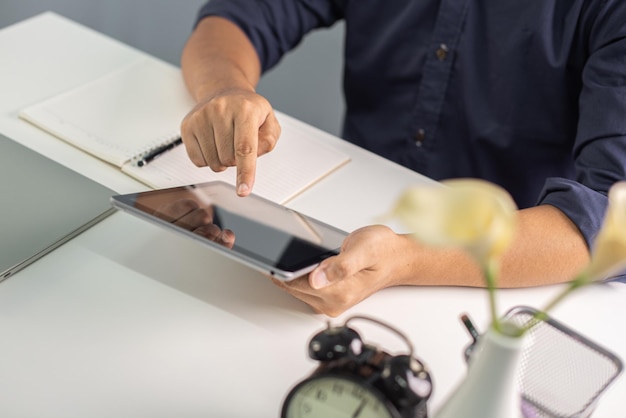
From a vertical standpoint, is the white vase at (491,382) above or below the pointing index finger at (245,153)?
above

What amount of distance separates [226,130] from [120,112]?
0.24 meters

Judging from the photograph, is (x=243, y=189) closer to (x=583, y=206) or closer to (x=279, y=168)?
(x=279, y=168)

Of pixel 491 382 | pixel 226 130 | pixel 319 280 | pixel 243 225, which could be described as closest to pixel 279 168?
pixel 226 130

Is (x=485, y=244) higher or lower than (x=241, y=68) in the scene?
higher

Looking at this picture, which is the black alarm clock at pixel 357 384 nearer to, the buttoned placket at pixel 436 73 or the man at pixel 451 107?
the man at pixel 451 107

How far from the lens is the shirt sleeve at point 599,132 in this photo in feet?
3.26

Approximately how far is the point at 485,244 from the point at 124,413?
0.43 m

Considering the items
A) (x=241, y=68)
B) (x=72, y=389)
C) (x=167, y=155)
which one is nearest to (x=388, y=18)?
(x=241, y=68)

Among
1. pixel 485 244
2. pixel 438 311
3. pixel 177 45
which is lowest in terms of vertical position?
pixel 177 45

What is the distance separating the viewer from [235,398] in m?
0.77

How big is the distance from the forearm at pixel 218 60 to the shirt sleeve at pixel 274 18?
19 millimetres

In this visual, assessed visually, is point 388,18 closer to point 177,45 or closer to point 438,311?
point 438,311

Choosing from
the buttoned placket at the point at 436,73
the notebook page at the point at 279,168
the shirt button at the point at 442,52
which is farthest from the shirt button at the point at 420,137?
the notebook page at the point at 279,168

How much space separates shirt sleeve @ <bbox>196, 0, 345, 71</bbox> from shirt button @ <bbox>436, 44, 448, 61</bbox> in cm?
26
